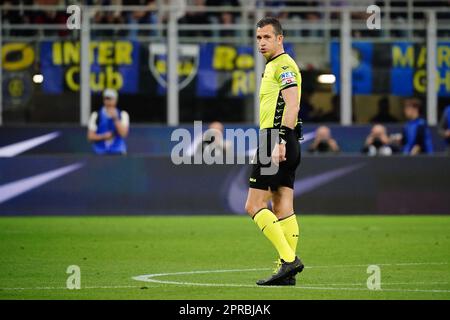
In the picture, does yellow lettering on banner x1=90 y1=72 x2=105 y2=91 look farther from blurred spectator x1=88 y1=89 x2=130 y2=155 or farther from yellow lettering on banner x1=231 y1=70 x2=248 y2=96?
yellow lettering on banner x1=231 y1=70 x2=248 y2=96

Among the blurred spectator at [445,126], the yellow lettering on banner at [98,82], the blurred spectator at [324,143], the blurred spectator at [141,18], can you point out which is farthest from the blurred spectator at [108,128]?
the blurred spectator at [445,126]

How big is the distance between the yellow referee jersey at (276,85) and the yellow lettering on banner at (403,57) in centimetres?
1248

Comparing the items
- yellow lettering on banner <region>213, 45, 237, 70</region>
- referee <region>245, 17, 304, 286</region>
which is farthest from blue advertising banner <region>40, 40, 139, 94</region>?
referee <region>245, 17, 304, 286</region>

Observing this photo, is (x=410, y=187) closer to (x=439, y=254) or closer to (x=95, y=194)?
(x=95, y=194)

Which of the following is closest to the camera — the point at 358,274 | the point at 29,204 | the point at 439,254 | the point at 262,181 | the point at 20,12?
the point at 262,181

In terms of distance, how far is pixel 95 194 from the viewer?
67.7ft

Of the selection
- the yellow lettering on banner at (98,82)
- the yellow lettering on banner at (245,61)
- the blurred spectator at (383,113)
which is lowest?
the blurred spectator at (383,113)

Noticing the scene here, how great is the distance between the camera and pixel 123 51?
22.7 m

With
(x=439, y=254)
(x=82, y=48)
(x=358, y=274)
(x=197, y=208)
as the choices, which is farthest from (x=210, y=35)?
(x=358, y=274)

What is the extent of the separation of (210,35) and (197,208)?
150 inches

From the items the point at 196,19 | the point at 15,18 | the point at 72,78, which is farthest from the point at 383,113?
the point at 15,18

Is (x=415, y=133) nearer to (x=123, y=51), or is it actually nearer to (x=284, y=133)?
(x=123, y=51)

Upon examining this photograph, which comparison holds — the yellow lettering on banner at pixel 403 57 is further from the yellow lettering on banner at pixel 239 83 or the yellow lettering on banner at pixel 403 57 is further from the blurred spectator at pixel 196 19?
the blurred spectator at pixel 196 19

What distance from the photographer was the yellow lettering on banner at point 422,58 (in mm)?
22859
